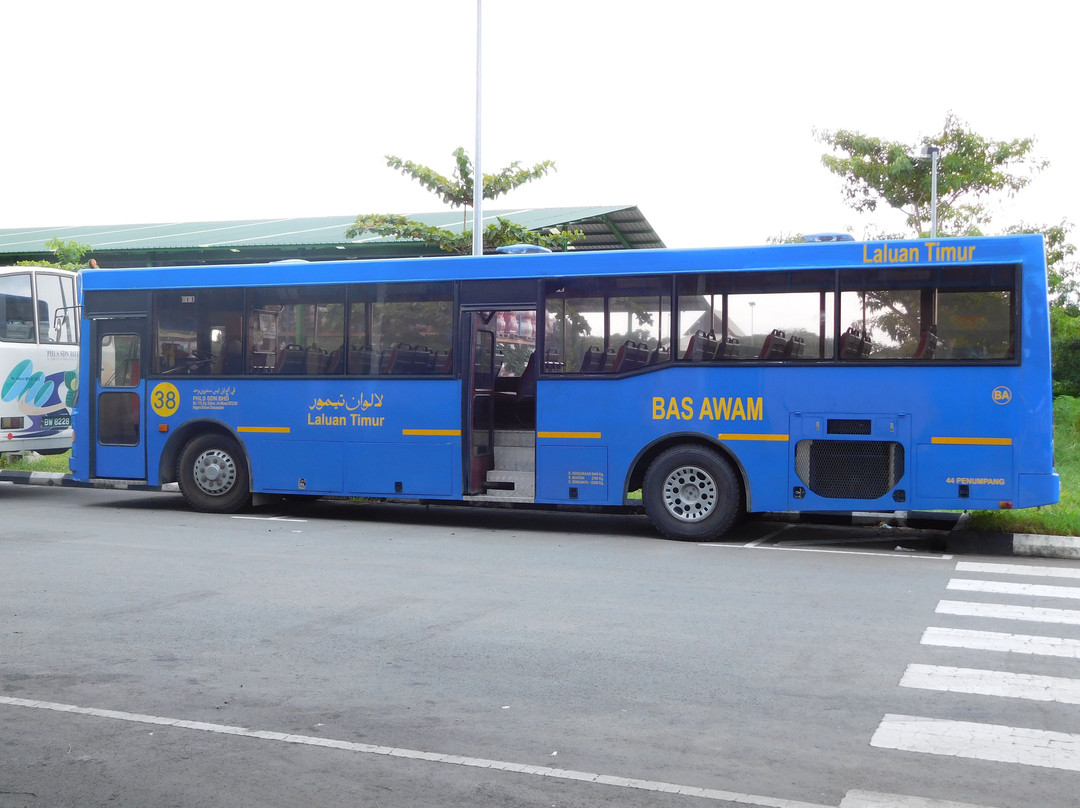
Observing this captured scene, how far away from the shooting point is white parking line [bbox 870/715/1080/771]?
16.8 feet

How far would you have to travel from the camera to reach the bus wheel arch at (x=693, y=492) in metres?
12.2

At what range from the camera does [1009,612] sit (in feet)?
28.1

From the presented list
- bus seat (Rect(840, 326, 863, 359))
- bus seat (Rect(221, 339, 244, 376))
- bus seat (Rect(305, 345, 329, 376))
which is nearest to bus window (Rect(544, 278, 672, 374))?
bus seat (Rect(840, 326, 863, 359))

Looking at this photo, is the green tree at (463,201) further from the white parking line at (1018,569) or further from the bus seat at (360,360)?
the white parking line at (1018,569)

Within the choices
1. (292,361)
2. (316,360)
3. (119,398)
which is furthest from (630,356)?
(119,398)

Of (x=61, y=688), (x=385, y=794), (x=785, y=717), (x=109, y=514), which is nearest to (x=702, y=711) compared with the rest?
(x=785, y=717)

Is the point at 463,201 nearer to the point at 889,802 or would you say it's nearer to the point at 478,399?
the point at 478,399

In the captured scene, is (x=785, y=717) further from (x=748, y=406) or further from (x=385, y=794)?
(x=748, y=406)

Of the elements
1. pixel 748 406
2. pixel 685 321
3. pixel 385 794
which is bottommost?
pixel 385 794

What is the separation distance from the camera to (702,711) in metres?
5.81

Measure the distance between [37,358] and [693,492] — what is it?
1106cm

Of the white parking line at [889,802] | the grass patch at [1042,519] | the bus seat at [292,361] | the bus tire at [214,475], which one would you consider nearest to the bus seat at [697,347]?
the grass patch at [1042,519]

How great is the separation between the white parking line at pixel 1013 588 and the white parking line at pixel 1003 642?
1733mm

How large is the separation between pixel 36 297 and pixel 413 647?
44.4ft
